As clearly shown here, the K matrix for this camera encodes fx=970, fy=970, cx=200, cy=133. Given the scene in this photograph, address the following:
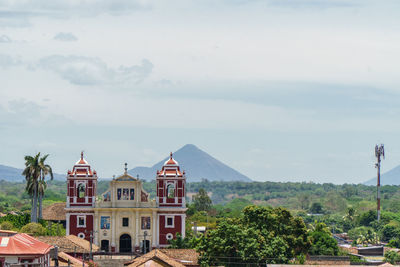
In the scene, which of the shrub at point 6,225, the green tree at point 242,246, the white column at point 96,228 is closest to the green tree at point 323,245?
the green tree at point 242,246

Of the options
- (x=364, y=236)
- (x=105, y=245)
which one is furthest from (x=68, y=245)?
(x=364, y=236)

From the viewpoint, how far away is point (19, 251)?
56.7m

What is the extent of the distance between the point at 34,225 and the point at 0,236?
5386 centimetres

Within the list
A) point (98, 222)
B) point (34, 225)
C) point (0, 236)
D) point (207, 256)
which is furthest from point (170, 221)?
point (0, 236)

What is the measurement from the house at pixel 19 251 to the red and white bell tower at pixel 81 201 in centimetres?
5533

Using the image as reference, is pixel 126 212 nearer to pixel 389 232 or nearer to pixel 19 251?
pixel 19 251

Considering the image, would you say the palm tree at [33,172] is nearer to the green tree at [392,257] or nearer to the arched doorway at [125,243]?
the arched doorway at [125,243]

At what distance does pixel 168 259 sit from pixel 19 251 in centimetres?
3277

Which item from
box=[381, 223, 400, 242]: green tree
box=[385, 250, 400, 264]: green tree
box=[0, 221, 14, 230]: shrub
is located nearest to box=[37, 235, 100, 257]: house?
box=[0, 221, 14, 230]: shrub

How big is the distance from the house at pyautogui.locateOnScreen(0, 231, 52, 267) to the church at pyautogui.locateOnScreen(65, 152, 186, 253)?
55194 mm

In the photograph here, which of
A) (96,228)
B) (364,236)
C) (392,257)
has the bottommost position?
(392,257)

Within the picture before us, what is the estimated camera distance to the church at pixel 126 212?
378 ft

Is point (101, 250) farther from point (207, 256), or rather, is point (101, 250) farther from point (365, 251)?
point (365, 251)

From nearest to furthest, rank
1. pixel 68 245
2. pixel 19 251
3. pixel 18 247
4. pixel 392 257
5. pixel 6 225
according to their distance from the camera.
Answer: pixel 19 251
pixel 18 247
pixel 68 245
pixel 6 225
pixel 392 257
